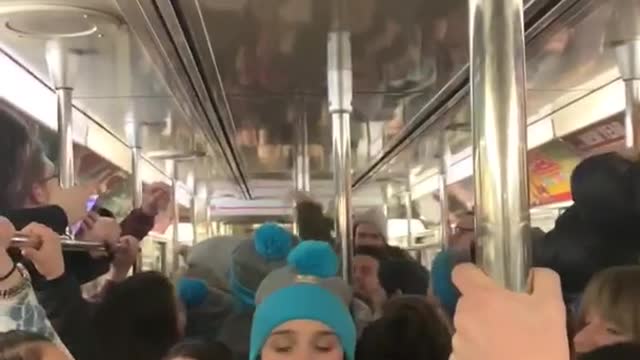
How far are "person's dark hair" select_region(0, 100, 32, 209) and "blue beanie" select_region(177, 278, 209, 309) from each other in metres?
Result: 0.56

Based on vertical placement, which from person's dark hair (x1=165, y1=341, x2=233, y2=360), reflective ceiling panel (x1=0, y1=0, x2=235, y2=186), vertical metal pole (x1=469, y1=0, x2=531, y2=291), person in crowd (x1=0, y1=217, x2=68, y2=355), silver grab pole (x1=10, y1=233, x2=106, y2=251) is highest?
reflective ceiling panel (x1=0, y1=0, x2=235, y2=186)

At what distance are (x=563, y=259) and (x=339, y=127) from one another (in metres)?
0.76

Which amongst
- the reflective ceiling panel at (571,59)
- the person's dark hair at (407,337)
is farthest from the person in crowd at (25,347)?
the reflective ceiling panel at (571,59)

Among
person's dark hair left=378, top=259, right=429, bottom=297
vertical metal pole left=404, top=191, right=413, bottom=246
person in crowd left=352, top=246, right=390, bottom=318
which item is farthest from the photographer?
vertical metal pole left=404, top=191, right=413, bottom=246

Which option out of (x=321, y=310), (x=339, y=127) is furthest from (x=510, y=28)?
(x=339, y=127)

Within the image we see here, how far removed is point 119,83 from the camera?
3039mm

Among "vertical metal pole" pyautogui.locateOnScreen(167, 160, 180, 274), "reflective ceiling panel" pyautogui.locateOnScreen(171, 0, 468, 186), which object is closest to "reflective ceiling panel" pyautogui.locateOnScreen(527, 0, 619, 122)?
"reflective ceiling panel" pyautogui.locateOnScreen(171, 0, 468, 186)

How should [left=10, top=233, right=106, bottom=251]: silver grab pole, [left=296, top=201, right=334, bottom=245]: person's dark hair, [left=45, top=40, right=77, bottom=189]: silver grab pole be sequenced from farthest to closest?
1. [left=296, top=201, right=334, bottom=245]: person's dark hair
2. [left=45, top=40, right=77, bottom=189]: silver grab pole
3. [left=10, top=233, right=106, bottom=251]: silver grab pole

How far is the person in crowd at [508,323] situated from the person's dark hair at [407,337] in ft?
3.67

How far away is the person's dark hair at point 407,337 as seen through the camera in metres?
1.84

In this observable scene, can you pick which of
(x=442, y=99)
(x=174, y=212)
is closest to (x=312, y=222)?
(x=442, y=99)

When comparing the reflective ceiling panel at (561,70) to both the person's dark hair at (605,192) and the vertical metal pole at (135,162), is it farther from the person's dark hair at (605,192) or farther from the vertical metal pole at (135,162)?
the vertical metal pole at (135,162)

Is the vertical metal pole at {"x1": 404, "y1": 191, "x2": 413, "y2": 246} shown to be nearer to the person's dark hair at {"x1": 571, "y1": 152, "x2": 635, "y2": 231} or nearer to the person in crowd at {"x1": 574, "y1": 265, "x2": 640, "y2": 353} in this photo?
the person's dark hair at {"x1": 571, "y1": 152, "x2": 635, "y2": 231}

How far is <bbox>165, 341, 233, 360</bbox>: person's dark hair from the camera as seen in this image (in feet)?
5.89
